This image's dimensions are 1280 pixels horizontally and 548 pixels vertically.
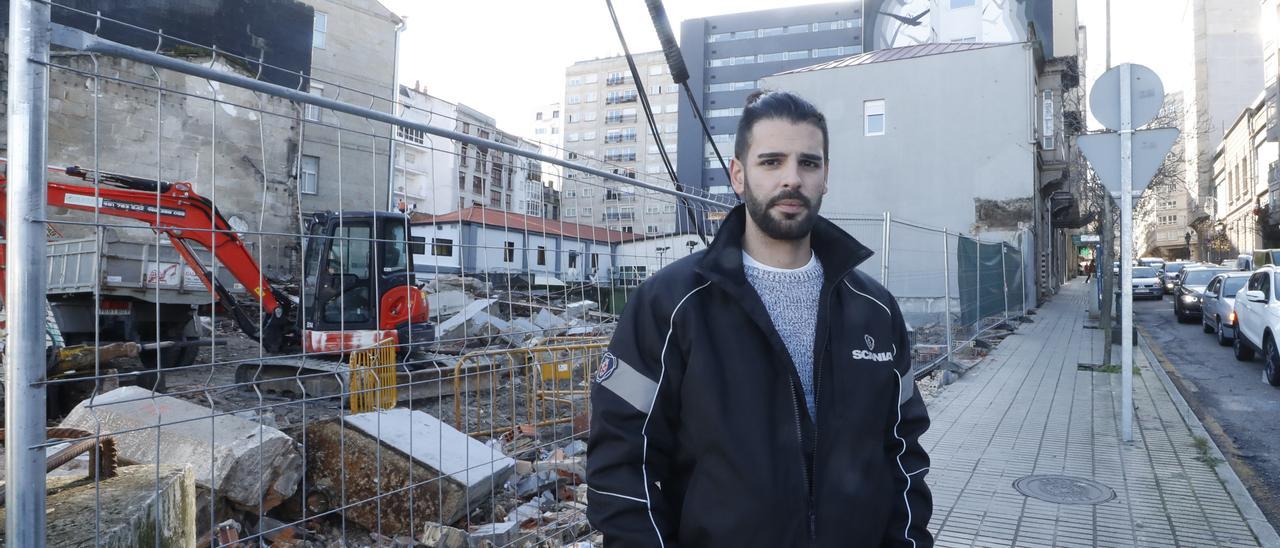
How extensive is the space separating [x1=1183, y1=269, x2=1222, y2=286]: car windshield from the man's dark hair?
22.8 metres

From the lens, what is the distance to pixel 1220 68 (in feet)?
233

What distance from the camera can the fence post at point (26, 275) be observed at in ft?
6.15

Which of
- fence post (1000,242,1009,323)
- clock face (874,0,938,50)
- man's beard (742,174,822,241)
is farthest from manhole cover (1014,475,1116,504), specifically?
clock face (874,0,938,50)

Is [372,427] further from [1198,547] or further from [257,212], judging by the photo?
[1198,547]

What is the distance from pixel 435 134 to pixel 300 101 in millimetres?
617

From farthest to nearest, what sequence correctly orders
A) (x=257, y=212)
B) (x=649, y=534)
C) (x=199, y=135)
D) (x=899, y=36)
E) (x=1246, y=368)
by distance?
(x=899, y=36)
(x=1246, y=368)
(x=257, y=212)
(x=199, y=135)
(x=649, y=534)

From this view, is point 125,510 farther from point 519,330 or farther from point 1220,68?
point 1220,68

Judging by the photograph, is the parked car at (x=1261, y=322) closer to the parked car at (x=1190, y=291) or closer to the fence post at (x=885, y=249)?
the fence post at (x=885, y=249)

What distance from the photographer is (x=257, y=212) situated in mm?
3037

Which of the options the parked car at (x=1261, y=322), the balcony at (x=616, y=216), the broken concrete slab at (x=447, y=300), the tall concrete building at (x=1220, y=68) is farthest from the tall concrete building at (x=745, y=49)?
the broken concrete slab at (x=447, y=300)

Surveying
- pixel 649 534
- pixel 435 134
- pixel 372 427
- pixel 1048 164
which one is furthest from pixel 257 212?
pixel 1048 164

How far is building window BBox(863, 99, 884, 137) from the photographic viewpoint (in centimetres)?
2634

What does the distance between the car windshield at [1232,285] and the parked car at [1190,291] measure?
370 cm

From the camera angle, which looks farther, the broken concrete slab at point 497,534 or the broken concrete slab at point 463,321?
the broken concrete slab at point 497,534
